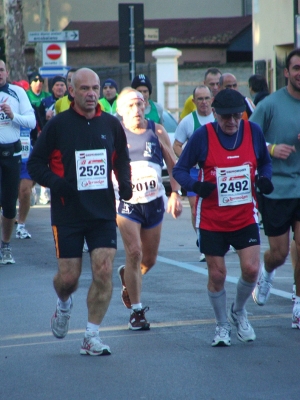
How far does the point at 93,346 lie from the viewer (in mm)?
6676

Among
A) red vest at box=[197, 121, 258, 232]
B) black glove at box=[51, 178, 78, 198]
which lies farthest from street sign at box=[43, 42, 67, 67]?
black glove at box=[51, 178, 78, 198]

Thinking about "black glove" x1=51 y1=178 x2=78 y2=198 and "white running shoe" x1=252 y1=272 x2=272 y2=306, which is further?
"white running shoe" x1=252 y1=272 x2=272 y2=306

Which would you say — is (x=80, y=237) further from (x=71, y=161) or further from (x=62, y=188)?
(x=71, y=161)

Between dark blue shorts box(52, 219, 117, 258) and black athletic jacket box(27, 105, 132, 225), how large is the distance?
0.15 feet

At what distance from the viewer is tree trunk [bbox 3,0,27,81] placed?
91.1 feet

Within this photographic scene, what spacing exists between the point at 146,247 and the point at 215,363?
1753 mm

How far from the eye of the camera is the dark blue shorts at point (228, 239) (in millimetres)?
6926

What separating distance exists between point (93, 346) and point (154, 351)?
0.43 meters

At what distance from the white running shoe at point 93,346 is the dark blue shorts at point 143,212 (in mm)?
1288

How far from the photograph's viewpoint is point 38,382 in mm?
6035

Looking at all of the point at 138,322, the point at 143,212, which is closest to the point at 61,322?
the point at 138,322

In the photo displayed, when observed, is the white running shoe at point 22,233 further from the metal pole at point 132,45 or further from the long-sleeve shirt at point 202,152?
the metal pole at point 132,45

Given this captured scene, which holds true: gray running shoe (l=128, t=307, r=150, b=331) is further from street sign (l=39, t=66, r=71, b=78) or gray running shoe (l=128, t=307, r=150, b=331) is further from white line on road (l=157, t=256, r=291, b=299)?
street sign (l=39, t=66, r=71, b=78)

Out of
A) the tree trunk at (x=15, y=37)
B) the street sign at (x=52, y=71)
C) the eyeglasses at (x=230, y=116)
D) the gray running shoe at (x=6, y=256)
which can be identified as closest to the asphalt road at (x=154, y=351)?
the gray running shoe at (x=6, y=256)
